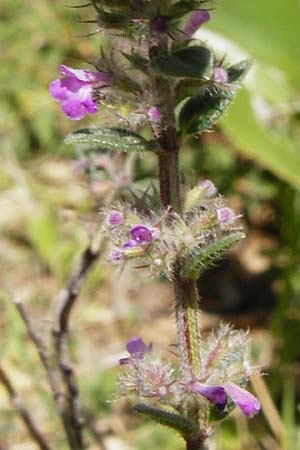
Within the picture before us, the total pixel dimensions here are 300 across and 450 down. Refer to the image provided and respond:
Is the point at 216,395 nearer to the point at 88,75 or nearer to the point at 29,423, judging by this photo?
the point at 88,75

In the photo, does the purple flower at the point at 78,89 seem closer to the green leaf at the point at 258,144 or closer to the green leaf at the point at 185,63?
the green leaf at the point at 185,63

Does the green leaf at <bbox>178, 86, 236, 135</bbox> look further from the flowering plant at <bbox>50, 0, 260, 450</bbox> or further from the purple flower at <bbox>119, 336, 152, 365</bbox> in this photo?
the purple flower at <bbox>119, 336, 152, 365</bbox>

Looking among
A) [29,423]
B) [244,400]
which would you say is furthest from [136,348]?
[29,423]

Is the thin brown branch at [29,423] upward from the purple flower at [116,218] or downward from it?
downward

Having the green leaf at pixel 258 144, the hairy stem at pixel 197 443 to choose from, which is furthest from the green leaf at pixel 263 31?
the hairy stem at pixel 197 443

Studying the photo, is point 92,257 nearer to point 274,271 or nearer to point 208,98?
point 208,98

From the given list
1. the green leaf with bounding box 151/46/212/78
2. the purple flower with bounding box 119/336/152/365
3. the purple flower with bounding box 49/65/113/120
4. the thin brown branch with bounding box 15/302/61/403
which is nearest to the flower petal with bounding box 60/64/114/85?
the purple flower with bounding box 49/65/113/120

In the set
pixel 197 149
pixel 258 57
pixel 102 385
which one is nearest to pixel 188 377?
pixel 102 385

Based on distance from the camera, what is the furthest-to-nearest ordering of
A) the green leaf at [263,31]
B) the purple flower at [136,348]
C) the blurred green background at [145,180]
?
1. the green leaf at [263,31]
2. the blurred green background at [145,180]
3. the purple flower at [136,348]
